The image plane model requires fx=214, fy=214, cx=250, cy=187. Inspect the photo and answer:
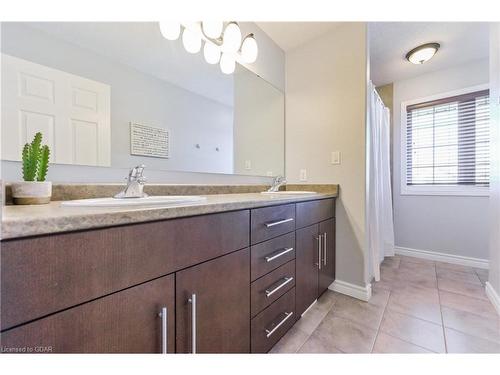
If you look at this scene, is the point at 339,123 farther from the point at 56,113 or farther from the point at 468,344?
the point at 56,113

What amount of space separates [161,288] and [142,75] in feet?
3.59

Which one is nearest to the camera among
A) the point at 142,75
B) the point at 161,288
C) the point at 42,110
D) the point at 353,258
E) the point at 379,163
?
the point at 161,288

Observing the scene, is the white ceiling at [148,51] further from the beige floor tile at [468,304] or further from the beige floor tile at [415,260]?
the beige floor tile at [415,260]

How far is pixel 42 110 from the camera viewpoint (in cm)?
85

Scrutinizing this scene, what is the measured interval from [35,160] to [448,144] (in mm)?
3524

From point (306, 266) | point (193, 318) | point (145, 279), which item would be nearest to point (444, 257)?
point (306, 266)

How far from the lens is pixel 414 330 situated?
1.29 metres

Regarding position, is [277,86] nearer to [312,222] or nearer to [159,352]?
[312,222]

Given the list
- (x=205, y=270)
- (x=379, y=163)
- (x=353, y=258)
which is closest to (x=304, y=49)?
(x=379, y=163)

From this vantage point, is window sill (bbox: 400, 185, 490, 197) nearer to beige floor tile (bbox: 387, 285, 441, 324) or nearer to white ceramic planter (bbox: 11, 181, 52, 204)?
beige floor tile (bbox: 387, 285, 441, 324)

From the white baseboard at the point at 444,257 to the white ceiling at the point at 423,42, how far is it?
213 cm

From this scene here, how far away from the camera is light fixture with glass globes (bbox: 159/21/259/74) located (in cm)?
132

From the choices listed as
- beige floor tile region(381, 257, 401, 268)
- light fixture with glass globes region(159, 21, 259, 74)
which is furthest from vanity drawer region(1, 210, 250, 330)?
beige floor tile region(381, 257, 401, 268)

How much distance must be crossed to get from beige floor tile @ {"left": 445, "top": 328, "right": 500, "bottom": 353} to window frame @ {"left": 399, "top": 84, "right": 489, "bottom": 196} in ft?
5.79
